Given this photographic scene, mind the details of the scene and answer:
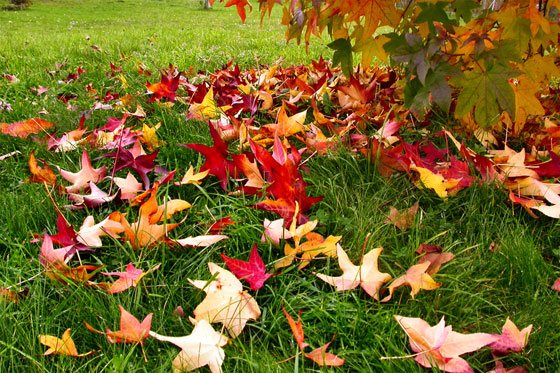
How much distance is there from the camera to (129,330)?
995mm

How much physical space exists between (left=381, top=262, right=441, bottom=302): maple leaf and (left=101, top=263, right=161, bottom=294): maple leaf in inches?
22.3

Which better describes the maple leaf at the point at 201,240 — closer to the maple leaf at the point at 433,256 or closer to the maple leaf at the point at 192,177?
the maple leaf at the point at 192,177

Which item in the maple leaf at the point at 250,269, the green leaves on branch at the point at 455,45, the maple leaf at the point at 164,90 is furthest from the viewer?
the maple leaf at the point at 164,90

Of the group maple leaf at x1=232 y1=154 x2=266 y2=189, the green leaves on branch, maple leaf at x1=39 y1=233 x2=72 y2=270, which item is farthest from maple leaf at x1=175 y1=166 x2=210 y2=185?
the green leaves on branch

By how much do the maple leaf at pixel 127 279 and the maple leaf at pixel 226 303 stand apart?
0.43 feet

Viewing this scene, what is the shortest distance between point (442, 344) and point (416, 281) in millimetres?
191

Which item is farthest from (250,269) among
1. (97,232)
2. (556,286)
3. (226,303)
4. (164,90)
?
(164,90)

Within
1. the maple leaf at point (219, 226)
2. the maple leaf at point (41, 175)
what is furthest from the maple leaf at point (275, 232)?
the maple leaf at point (41, 175)

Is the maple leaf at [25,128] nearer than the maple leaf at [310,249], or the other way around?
the maple leaf at [310,249]

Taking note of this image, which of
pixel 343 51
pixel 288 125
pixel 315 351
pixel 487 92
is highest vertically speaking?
→ pixel 343 51

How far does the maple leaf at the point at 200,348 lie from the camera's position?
0.94 meters

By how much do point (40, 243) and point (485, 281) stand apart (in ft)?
3.87

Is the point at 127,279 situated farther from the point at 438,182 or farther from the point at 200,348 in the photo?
the point at 438,182

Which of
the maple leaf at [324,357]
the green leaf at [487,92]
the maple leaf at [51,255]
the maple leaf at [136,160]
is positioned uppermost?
the green leaf at [487,92]
